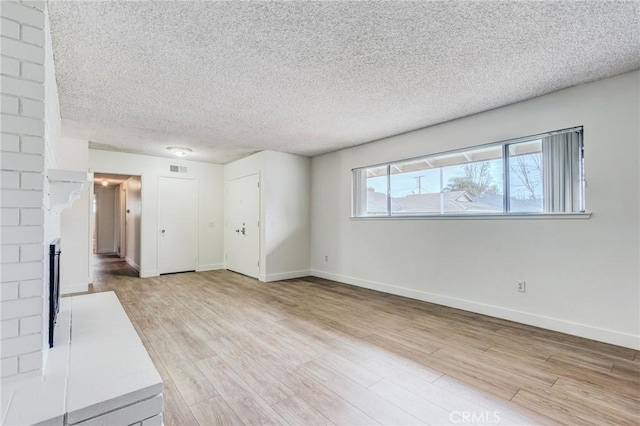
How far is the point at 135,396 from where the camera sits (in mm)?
1331

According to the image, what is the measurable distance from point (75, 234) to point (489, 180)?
20.6 feet

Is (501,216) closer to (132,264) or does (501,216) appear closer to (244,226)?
(244,226)

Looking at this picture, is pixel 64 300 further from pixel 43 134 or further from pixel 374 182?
pixel 374 182

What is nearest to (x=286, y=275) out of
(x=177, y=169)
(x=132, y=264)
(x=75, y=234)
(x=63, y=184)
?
(x=177, y=169)

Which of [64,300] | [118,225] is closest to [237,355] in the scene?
[64,300]

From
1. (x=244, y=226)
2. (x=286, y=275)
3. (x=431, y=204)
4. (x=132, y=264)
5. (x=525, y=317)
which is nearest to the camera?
(x=525, y=317)

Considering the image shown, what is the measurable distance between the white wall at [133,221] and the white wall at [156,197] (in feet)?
1.32

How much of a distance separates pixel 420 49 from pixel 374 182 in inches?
117

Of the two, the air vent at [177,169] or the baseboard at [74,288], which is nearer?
the baseboard at [74,288]

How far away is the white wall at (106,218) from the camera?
10.4 meters

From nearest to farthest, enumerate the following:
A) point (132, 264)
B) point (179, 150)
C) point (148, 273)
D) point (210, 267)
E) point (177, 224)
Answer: point (179, 150) < point (148, 273) < point (177, 224) < point (210, 267) < point (132, 264)

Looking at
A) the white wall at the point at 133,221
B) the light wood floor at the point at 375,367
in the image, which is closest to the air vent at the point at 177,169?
the white wall at the point at 133,221

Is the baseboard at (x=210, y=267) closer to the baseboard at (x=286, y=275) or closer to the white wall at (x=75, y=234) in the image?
the baseboard at (x=286, y=275)

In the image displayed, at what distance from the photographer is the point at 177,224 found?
6.41m
